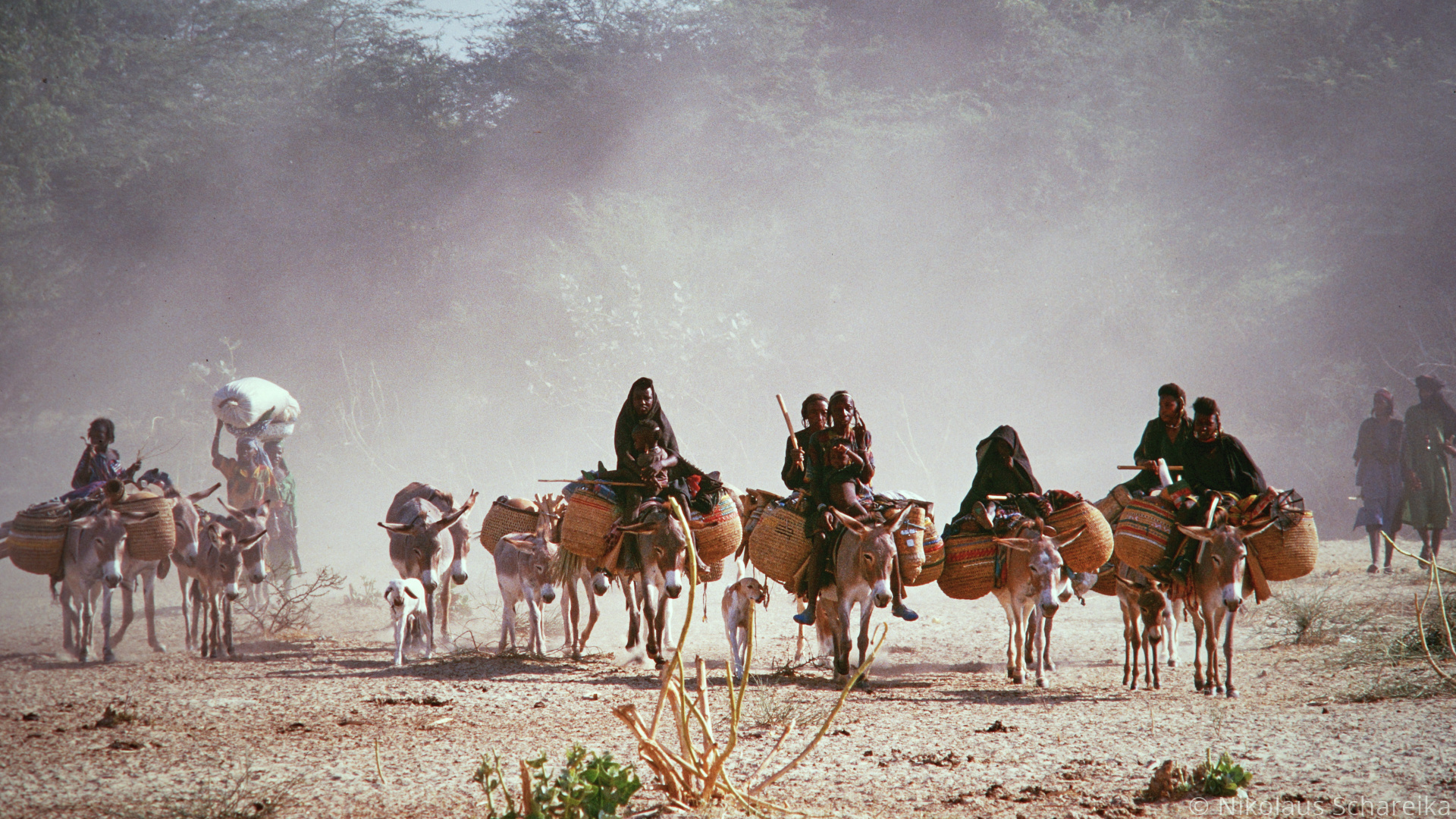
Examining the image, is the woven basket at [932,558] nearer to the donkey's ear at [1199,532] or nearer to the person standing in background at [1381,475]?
the donkey's ear at [1199,532]

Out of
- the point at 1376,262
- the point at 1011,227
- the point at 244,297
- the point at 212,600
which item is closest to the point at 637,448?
the point at 212,600

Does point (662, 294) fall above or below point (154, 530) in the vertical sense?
above

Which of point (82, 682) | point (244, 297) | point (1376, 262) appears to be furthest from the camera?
point (244, 297)

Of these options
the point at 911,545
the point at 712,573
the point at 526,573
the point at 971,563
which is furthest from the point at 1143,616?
the point at 526,573

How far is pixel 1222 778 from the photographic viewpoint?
5.47 m

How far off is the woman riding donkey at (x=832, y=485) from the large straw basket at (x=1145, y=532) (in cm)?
190

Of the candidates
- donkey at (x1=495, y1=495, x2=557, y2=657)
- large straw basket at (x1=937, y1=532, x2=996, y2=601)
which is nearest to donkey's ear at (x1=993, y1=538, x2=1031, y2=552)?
large straw basket at (x1=937, y1=532, x2=996, y2=601)

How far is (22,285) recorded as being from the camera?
34781 mm

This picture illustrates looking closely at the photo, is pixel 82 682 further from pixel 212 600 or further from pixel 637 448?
pixel 637 448

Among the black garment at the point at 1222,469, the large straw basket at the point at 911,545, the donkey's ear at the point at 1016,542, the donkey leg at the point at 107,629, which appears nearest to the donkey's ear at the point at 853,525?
the large straw basket at the point at 911,545

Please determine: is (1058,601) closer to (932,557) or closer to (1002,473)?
(932,557)

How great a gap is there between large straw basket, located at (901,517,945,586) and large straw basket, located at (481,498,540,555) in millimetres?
4374

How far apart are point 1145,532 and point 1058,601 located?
1.04 meters

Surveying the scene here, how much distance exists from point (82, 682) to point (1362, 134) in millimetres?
33386
